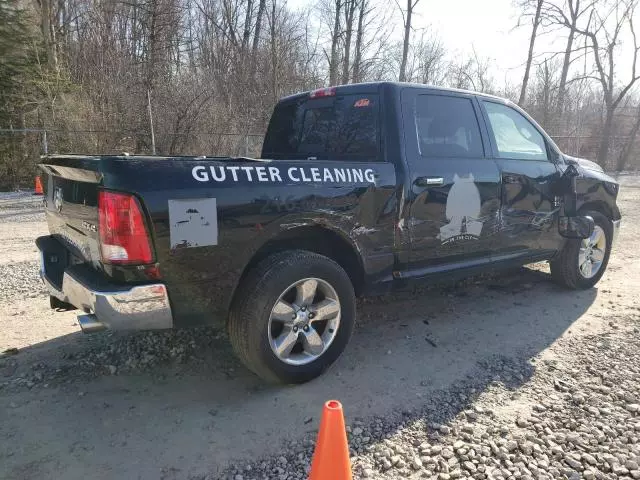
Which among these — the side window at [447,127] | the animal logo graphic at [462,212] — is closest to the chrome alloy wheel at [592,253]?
the animal logo graphic at [462,212]

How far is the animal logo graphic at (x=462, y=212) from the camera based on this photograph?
3.84 meters

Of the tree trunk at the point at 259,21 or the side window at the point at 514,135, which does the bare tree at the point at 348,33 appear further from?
the side window at the point at 514,135

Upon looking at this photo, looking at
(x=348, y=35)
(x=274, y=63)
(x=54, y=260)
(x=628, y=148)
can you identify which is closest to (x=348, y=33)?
(x=348, y=35)

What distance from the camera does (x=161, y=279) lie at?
8.52 feet

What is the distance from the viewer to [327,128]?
13.3 ft

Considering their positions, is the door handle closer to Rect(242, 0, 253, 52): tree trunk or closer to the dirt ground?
the dirt ground

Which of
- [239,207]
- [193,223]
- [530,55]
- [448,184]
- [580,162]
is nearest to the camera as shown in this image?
[193,223]

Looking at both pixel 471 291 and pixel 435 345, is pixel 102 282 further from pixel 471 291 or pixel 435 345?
pixel 471 291

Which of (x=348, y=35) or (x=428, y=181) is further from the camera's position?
(x=348, y=35)

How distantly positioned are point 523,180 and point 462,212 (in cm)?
94

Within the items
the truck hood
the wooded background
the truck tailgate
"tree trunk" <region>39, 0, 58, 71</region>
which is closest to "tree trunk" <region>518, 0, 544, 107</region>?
the wooded background

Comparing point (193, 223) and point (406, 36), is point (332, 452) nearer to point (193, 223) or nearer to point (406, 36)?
point (193, 223)

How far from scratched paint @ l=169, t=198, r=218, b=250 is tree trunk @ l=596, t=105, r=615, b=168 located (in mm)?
26879

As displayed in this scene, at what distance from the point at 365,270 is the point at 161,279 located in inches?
58.0
